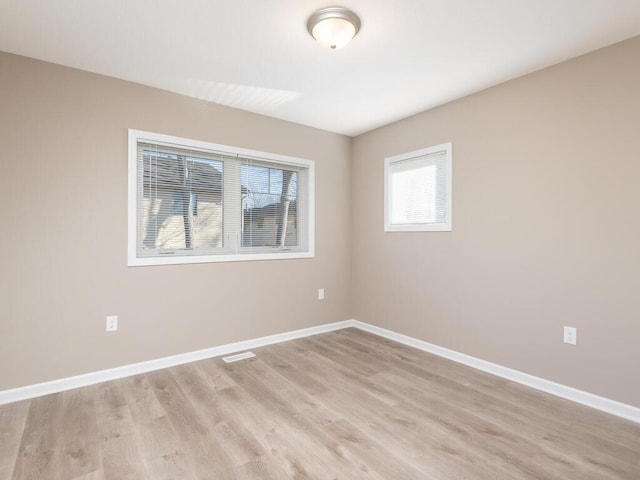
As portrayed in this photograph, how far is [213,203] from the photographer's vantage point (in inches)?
132

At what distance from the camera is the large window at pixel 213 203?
2.96 metres

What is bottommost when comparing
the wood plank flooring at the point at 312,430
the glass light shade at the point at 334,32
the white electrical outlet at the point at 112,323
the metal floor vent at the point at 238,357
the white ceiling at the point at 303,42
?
the wood plank flooring at the point at 312,430

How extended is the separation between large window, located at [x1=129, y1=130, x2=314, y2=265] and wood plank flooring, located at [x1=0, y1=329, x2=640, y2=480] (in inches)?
45.4

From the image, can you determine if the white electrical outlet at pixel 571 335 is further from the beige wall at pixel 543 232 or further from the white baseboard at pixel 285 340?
the white baseboard at pixel 285 340

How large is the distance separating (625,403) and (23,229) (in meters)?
4.30

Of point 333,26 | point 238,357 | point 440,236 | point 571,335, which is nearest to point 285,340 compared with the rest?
point 238,357

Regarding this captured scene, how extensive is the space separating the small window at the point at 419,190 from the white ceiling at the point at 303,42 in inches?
24.2

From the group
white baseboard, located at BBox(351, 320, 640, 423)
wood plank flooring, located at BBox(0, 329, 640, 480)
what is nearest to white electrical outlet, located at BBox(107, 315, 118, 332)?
wood plank flooring, located at BBox(0, 329, 640, 480)

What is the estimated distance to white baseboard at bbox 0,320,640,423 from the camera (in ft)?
7.50

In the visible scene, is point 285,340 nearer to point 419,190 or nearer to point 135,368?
point 135,368

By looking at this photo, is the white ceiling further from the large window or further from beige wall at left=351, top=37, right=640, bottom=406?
the large window

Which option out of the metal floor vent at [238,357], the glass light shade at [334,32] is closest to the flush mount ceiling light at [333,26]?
the glass light shade at [334,32]

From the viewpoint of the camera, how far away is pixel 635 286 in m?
2.15

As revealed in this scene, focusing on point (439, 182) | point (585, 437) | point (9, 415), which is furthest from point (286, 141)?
point (585, 437)
